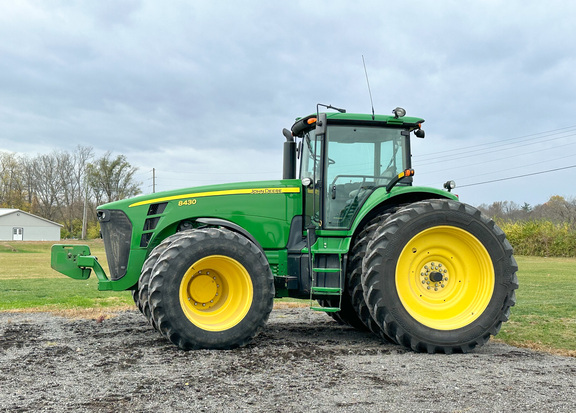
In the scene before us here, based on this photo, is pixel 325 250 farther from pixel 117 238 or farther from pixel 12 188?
pixel 12 188

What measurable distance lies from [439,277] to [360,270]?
0.90 metres

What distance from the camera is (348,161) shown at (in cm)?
671

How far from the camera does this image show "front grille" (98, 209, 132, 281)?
6.71 metres

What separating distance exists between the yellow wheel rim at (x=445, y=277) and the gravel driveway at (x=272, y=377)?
18.6 inches

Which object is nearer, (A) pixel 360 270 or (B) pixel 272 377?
(B) pixel 272 377

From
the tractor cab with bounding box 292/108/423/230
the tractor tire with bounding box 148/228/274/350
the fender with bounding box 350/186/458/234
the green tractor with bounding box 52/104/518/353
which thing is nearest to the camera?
the tractor tire with bounding box 148/228/274/350

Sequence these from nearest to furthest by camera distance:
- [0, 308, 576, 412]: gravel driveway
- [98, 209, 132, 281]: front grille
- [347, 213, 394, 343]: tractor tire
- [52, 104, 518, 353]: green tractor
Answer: [0, 308, 576, 412]: gravel driveway → [52, 104, 518, 353]: green tractor → [347, 213, 394, 343]: tractor tire → [98, 209, 132, 281]: front grille

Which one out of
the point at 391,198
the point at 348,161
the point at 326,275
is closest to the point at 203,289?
the point at 326,275

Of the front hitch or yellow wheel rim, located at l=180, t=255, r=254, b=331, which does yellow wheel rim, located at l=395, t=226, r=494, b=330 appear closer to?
yellow wheel rim, located at l=180, t=255, r=254, b=331

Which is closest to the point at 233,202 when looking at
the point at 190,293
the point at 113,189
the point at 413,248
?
the point at 190,293

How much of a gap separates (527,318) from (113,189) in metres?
68.5

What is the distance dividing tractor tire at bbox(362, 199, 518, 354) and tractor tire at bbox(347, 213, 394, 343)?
25 cm

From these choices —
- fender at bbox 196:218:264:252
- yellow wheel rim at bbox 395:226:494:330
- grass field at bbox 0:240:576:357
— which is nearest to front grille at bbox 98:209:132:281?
fender at bbox 196:218:264:252

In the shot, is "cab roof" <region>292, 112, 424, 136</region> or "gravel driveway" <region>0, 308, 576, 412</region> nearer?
"gravel driveway" <region>0, 308, 576, 412</region>
